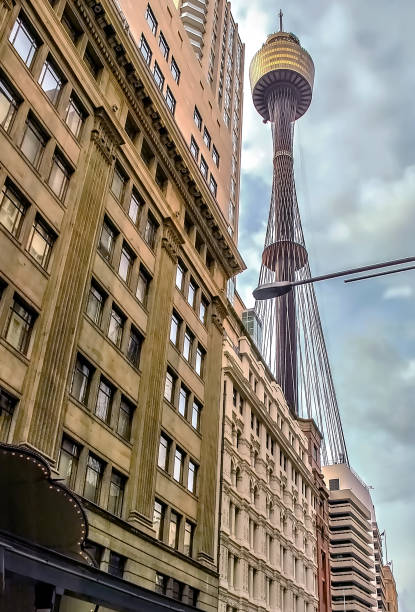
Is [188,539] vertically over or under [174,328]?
under

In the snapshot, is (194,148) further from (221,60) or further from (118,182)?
(221,60)

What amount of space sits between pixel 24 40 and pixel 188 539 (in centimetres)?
2740

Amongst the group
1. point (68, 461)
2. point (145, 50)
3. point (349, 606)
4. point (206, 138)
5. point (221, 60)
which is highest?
point (221, 60)

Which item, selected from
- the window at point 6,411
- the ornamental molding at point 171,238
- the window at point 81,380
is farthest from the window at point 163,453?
the window at point 6,411

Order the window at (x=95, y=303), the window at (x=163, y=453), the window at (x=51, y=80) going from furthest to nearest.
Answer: the window at (x=163, y=453)
the window at (x=95, y=303)
the window at (x=51, y=80)

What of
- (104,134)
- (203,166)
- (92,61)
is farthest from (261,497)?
(92,61)

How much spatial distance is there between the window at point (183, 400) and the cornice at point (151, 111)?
12403 millimetres

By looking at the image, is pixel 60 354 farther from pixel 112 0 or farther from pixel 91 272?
pixel 112 0

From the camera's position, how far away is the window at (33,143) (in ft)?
90.0

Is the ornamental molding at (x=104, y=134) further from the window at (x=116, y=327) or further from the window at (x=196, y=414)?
the window at (x=196, y=414)

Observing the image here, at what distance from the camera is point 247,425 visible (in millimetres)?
54625

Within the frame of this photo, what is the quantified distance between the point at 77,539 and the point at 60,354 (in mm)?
7429

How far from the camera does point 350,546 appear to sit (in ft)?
491

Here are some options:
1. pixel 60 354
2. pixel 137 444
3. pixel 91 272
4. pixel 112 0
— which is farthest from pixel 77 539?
pixel 112 0
